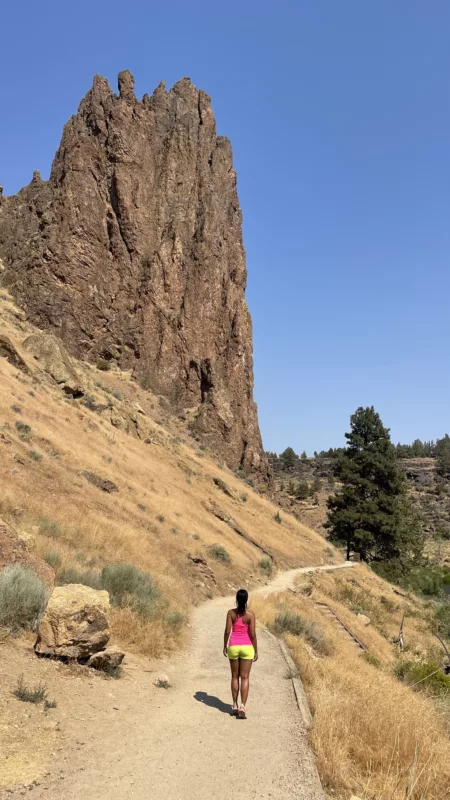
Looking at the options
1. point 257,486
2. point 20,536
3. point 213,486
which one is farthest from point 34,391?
point 257,486

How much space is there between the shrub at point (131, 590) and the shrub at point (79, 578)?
0.75 ft

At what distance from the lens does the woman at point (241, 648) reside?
6.88 metres

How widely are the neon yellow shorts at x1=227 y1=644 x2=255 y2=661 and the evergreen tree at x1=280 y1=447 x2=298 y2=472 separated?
116808mm

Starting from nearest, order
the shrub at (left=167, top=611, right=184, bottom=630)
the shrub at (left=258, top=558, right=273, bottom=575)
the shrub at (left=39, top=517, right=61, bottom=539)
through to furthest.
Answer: the shrub at (left=167, top=611, right=184, bottom=630) → the shrub at (left=39, top=517, right=61, bottom=539) → the shrub at (left=258, top=558, right=273, bottom=575)

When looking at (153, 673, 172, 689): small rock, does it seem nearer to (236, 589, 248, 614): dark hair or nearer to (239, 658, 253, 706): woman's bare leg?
(239, 658, 253, 706): woman's bare leg

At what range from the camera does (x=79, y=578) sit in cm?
965

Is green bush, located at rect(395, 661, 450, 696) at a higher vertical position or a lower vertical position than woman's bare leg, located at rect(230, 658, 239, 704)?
lower

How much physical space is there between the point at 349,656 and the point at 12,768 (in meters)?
10.9

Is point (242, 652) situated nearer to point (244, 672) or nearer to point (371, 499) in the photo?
point (244, 672)

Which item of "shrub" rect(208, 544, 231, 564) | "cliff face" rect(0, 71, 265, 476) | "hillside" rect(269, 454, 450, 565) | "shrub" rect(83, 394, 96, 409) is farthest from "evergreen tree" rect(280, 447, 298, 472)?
"shrub" rect(208, 544, 231, 564)

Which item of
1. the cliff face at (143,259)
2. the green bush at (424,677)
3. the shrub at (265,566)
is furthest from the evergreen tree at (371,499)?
the green bush at (424,677)

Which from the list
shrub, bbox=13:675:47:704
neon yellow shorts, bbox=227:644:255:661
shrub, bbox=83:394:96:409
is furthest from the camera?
shrub, bbox=83:394:96:409

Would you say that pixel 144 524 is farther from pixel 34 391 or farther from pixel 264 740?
pixel 264 740

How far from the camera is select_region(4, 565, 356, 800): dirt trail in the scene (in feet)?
15.0
